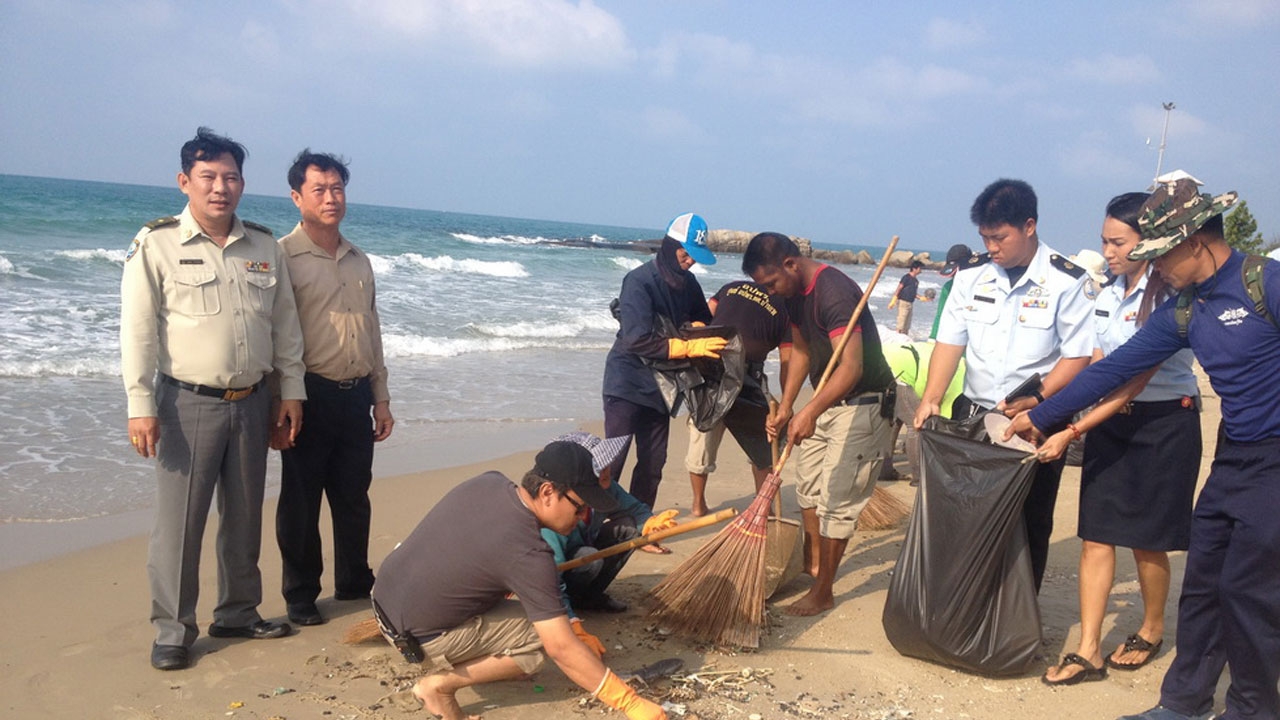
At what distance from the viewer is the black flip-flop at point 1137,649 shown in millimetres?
3516

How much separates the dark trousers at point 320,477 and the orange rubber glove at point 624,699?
1.58m

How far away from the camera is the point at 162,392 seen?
3.40 meters

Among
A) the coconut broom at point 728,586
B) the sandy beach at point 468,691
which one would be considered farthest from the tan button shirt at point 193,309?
the coconut broom at point 728,586

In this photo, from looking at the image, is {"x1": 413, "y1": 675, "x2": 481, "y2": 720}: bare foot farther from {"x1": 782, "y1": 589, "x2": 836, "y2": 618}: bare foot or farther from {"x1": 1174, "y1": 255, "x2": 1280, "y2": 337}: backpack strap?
{"x1": 1174, "y1": 255, "x2": 1280, "y2": 337}: backpack strap

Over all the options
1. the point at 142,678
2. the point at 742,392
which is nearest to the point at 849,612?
the point at 742,392

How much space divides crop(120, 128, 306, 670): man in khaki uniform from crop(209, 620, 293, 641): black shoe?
0.17 metres

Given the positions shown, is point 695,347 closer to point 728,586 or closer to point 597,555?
point 728,586

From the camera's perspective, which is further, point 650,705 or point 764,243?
point 764,243

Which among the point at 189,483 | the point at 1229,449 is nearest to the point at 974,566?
the point at 1229,449

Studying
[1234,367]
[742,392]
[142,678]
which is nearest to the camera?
[1234,367]

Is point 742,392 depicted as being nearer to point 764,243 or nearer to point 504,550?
point 764,243

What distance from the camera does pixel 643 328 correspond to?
457cm

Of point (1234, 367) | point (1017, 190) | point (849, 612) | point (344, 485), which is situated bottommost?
point (849, 612)

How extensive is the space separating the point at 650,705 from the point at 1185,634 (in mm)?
1748
